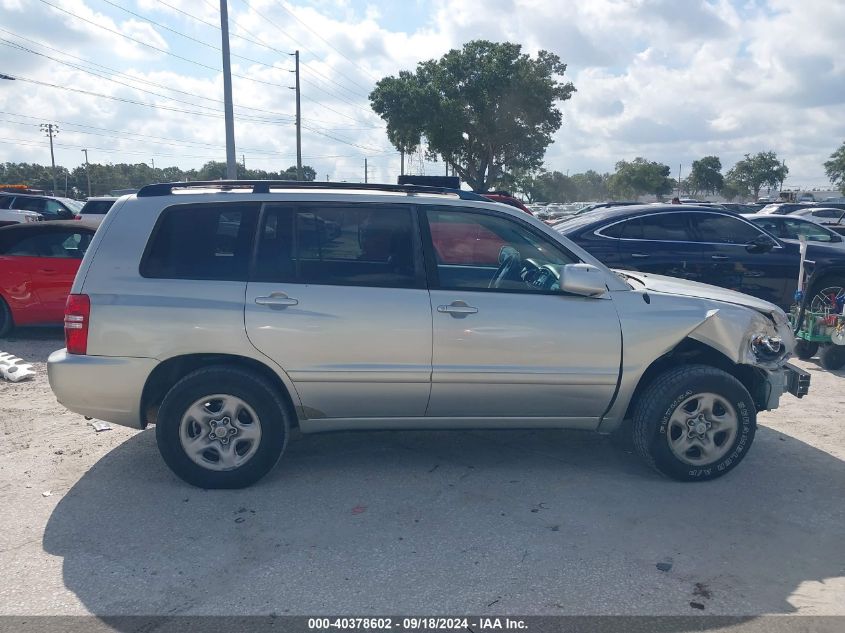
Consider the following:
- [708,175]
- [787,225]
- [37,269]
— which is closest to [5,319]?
[37,269]

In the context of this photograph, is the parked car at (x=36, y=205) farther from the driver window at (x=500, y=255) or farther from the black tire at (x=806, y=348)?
the black tire at (x=806, y=348)

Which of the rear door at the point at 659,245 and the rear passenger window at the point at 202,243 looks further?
the rear door at the point at 659,245

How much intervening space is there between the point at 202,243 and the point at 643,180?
233 feet

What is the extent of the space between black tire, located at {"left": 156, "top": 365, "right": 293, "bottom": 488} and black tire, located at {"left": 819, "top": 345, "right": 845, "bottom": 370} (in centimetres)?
616

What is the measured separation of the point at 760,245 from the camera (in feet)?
28.9

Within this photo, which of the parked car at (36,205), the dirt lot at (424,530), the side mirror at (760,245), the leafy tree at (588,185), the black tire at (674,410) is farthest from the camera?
the leafy tree at (588,185)

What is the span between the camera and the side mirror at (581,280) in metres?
4.30

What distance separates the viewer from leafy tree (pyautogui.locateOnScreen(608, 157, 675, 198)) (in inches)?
2753

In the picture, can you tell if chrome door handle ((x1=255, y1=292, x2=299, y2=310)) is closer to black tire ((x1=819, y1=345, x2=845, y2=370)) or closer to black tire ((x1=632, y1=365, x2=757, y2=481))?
black tire ((x1=632, y1=365, x2=757, y2=481))

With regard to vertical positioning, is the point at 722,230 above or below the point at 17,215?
above

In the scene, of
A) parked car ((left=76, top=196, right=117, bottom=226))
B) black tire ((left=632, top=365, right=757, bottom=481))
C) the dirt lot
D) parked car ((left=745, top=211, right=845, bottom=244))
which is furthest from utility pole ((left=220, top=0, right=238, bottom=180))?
black tire ((left=632, top=365, right=757, bottom=481))

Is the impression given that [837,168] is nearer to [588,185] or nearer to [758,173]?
[758,173]

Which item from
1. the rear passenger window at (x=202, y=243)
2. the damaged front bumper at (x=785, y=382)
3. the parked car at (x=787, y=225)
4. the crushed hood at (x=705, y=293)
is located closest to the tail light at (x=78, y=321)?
the rear passenger window at (x=202, y=243)

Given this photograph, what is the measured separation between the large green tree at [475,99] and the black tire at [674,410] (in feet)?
119
